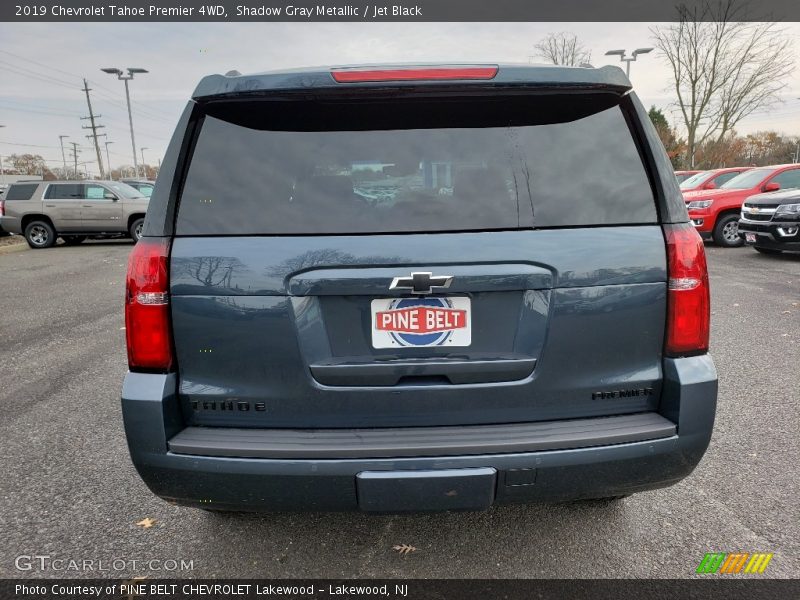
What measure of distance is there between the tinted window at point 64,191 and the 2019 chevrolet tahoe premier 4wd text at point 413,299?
16.1 meters

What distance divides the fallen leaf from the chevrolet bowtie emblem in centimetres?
181

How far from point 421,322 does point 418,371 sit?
0.18 metres

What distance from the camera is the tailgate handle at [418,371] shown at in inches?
73.0

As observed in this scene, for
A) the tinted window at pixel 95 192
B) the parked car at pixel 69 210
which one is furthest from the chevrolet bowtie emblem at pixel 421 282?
→ the tinted window at pixel 95 192

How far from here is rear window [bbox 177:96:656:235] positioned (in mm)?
1863

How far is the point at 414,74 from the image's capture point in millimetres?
1853

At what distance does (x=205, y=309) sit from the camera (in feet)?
6.06

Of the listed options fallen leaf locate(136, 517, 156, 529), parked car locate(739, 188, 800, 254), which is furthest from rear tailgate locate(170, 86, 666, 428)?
parked car locate(739, 188, 800, 254)

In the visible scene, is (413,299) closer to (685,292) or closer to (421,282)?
(421,282)

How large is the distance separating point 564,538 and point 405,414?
1153mm

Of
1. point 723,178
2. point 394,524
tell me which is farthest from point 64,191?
point 723,178

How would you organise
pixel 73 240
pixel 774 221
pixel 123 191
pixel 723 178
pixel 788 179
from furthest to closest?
pixel 73 240 → pixel 123 191 → pixel 723 178 → pixel 788 179 → pixel 774 221

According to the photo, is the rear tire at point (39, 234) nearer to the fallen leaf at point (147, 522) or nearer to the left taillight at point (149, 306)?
the fallen leaf at point (147, 522)

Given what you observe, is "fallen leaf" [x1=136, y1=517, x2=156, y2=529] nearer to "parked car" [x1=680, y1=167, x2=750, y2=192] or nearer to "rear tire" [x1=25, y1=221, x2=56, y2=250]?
"parked car" [x1=680, y1=167, x2=750, y2=192]
